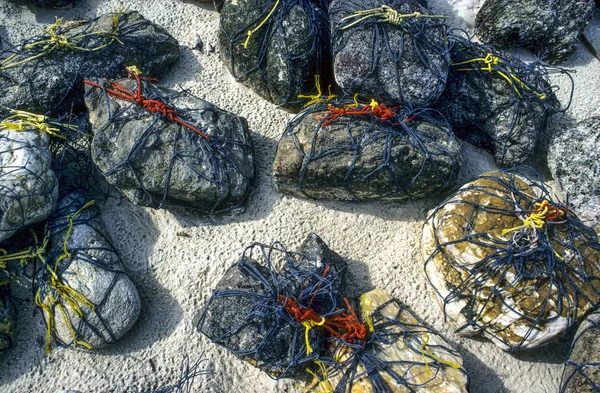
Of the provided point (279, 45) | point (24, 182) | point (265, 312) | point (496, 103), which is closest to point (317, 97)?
point (279, 45)

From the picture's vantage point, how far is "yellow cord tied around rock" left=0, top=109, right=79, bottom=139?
131 inches

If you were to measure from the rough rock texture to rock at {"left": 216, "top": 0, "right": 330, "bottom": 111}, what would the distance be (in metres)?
1.55

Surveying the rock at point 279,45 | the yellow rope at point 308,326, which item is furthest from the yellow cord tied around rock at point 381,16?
the yellow rope at point 308,326

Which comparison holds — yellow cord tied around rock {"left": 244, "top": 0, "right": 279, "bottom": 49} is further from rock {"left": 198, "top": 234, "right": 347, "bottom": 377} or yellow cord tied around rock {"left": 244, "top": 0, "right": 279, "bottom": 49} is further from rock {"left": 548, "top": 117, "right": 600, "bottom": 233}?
rock {"left": 548, "top": 117, "right": 600, "bottom": 233}

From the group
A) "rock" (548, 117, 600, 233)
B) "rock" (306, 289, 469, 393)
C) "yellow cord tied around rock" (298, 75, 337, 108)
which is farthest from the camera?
"yellow cord tied around rock" (298, 75, 337, 108)

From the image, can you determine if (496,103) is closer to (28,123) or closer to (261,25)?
(261,25)

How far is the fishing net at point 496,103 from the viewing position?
3742 millimetres

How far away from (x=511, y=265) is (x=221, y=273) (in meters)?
1.80

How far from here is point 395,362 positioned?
2.98m

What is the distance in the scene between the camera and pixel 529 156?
12.6 ft

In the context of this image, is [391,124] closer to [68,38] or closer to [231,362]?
[231,362]

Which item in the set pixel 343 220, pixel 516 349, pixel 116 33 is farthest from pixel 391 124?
pixel 116 33

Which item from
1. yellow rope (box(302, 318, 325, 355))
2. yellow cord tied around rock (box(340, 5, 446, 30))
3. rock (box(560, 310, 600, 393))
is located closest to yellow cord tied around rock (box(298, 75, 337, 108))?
yellow cord tied around rock (box(340, 5, 446, 30))

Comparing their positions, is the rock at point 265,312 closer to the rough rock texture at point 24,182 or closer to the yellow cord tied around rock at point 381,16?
the rough rock texture at point 24,182
